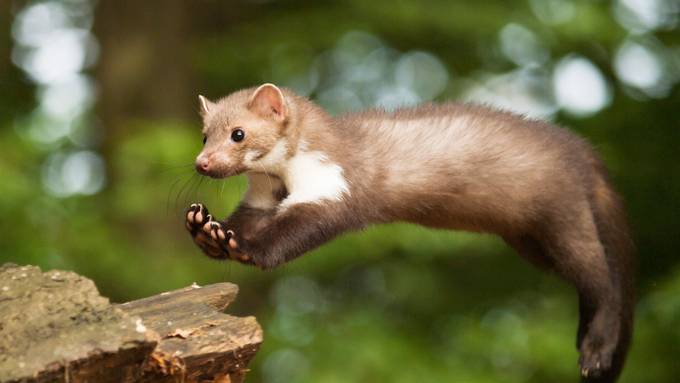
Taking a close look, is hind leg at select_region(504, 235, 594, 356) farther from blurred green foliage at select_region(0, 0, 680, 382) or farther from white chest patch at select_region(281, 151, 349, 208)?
blurred green foliage at select_region(0, 0, 680, 382)

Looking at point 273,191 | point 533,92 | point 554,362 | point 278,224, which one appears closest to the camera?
point 278,224

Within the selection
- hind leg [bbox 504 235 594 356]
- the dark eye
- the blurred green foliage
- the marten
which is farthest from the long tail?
the blurred green foliage

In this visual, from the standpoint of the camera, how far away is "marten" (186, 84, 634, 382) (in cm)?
514

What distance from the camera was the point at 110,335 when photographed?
13.3 ft

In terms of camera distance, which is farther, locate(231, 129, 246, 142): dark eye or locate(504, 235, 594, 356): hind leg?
locate(504, 235, 594, 356): hind leg

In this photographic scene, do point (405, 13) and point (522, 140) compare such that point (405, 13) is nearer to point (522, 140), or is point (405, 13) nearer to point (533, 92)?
point (533, 92)

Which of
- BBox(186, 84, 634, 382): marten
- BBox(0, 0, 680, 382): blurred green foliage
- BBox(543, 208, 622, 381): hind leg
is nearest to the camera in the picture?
BBox(186, 84, 634, 382): marten

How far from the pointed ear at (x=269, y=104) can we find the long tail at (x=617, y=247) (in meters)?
1.62

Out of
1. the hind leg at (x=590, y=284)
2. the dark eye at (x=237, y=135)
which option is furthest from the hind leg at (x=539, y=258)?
the dark eye at (x=237, y=135)

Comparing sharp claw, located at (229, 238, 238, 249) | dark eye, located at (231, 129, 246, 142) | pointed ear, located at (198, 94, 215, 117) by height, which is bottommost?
sharp claw, located at (229, 238, 238, 249)

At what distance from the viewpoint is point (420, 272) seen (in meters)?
13.4

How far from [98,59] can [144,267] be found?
2735 mm

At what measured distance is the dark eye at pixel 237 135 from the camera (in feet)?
17.1

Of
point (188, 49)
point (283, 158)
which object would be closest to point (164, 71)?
point (188, 49)
